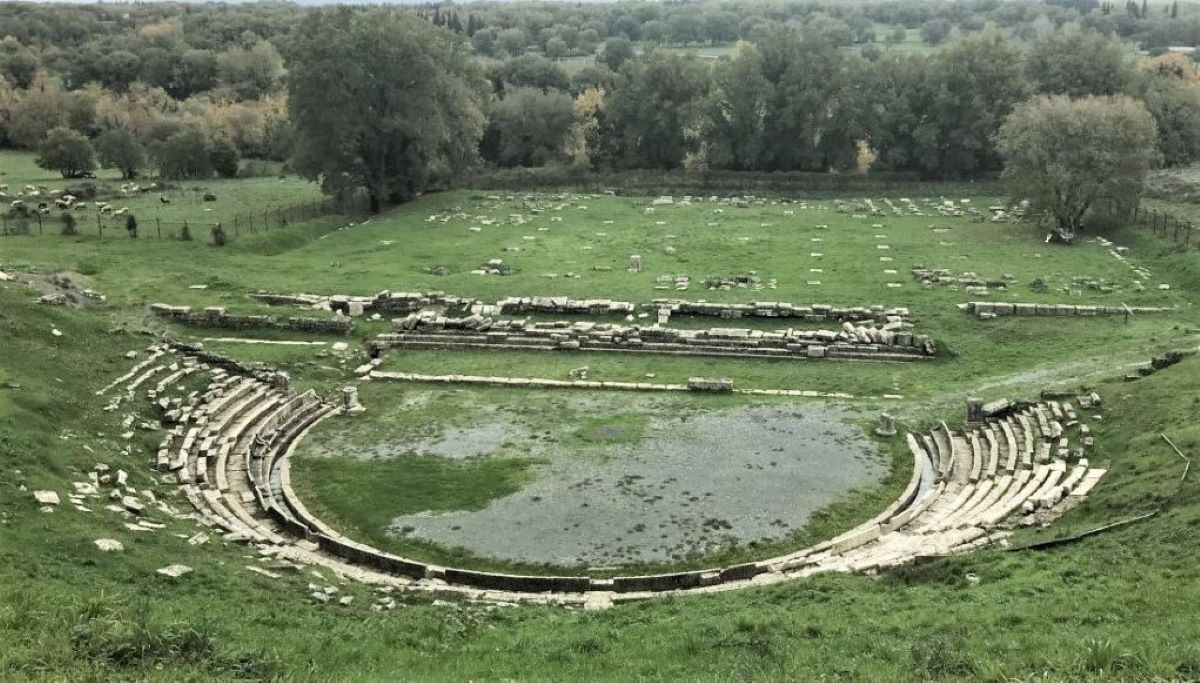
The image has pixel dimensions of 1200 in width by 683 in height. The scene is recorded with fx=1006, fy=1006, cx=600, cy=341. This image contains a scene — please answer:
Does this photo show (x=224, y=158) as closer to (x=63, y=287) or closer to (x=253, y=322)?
(x=63, y=287)

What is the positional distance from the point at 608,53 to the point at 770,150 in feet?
148

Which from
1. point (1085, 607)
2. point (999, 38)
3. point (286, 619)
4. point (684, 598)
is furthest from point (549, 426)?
point (999, 38)

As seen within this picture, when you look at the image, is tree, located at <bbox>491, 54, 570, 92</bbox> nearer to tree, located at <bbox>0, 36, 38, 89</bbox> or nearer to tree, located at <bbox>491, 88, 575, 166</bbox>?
tree, located at <bbox>491, 88, 575, 166</bbox>

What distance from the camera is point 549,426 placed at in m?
35.1

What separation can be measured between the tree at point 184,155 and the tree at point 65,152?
18.7 feet

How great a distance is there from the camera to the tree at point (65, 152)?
270 feet

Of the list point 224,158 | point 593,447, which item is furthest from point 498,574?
point 224,158

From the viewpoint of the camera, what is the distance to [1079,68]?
8244cm

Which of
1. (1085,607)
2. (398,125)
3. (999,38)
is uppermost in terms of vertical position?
(999,38)

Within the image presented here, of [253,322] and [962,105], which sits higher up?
[962,105]

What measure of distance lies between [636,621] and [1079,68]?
7823 centimetres

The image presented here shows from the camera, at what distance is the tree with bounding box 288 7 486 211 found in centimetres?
6956

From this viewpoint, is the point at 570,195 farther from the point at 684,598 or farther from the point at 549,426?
the point at 684,598

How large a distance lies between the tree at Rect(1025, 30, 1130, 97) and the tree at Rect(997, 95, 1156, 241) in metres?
21.0
